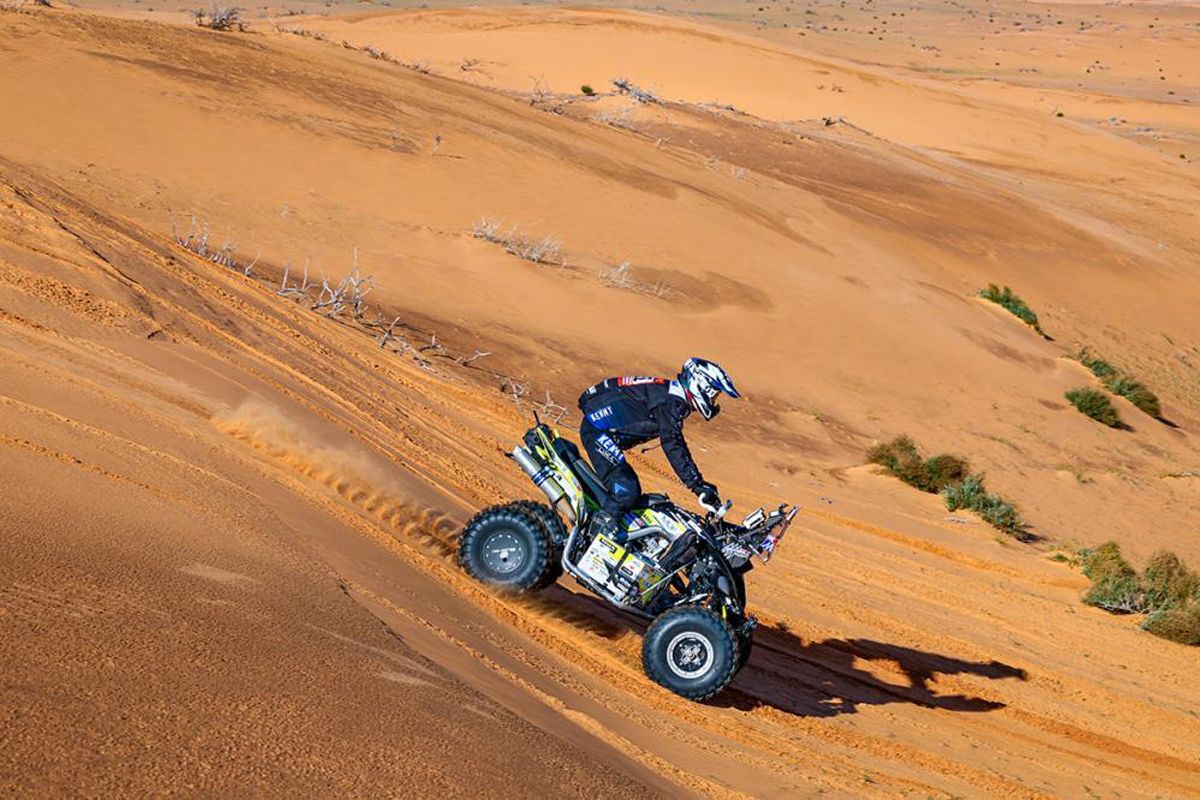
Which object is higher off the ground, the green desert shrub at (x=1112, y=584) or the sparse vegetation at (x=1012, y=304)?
the sparse vegetation at (x=1012, y=304)

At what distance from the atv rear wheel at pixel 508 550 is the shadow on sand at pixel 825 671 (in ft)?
1.77

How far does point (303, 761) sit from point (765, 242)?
24.3 meters

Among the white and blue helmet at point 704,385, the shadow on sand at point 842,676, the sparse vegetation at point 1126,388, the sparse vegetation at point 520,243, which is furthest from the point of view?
the sparse vegetation at point 1126,388

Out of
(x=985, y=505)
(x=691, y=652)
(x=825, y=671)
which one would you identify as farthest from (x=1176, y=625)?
(x=691, y=652)

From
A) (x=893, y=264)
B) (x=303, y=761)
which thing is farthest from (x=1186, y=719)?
(x=893, y=264)

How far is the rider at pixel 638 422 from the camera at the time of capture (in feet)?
27.4

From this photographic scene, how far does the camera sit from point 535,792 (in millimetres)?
5043

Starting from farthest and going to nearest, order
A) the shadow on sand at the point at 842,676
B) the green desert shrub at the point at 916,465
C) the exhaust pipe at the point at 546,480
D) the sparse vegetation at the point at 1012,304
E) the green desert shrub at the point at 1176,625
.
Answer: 1. the sparse vegetation at the point at 1012,304
2. the green desert shrub at the point at 916,465
3. the green desert shrub at the point at 1176,625
4. the shadow on sand at the point at 842,676
5. the exhaust pipe at the point at 546,480

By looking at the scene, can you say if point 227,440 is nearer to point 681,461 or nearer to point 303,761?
point 681,461

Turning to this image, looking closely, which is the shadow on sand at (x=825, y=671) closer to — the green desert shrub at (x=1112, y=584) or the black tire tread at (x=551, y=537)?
the black tire tread at (x=551, y=537)

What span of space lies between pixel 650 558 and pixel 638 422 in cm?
92

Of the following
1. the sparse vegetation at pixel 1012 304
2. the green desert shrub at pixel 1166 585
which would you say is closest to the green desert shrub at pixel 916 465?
the green desert shrub at pixel 1166 585

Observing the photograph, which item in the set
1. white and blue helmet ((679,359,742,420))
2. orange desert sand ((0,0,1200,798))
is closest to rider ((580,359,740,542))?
white and blue helmet ((679,359,742,420))

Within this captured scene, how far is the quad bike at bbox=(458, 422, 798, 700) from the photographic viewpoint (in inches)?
323
